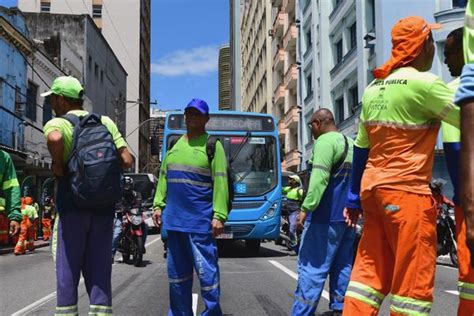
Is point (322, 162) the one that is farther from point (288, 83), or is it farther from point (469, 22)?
point (288, 83)

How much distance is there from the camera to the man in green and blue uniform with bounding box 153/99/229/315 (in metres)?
4.23

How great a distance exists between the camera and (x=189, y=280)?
4.36 m

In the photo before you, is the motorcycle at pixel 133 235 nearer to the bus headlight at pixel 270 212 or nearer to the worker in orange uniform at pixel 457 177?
the bus headlight at pixel 270 212

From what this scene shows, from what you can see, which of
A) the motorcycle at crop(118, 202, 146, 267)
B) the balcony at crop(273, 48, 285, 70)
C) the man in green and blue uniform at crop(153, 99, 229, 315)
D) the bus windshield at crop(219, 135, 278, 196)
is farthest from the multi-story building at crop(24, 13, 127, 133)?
the man in green and blue uniform at crop(153, 99, 229, 315)

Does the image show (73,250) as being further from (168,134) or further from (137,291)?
(168,134)

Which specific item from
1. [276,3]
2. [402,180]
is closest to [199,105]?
[402,180]

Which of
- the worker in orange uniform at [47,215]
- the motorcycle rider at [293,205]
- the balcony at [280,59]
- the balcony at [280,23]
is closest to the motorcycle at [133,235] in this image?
the motorcycle rider at [293,205]

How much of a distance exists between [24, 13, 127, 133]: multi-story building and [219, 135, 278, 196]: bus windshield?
23515mm

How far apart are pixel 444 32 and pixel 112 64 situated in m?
37.6

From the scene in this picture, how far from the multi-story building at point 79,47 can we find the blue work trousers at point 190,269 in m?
30.5

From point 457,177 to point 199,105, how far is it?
217cm

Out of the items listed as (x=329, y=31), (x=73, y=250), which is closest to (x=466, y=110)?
(x=73, y=250)

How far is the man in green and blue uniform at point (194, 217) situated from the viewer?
4234mm

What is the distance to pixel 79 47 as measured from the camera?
3950cm
